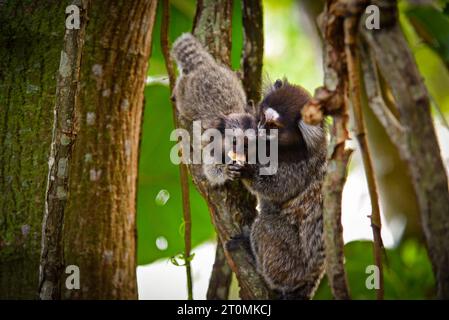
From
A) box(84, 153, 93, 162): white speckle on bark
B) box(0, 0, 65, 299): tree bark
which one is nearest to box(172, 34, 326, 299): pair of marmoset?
box(84, 153, 93, 162): white speckle on bark

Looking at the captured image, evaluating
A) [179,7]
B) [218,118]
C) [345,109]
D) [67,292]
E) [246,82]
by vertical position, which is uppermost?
[179,7]

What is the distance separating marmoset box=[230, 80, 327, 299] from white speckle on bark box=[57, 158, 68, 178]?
103 cm

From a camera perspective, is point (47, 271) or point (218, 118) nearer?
point (47, 271)

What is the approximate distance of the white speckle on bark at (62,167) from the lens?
2.10 meters

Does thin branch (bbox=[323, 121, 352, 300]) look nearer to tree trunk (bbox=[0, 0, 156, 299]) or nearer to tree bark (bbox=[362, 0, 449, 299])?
tree bark (bbox=[362, 0, 449, 299])

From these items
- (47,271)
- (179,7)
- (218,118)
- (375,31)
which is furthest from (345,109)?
(179,7)

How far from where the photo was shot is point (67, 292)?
108 inches

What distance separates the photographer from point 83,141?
286cm

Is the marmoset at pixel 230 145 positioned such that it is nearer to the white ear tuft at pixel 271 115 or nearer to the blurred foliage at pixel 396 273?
the white ear tuft at pixel 271 115

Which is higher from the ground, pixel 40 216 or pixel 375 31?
pixel 375 31

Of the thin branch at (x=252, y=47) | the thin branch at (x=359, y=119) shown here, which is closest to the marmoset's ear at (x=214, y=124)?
the thin branch at (x=252, y=47)

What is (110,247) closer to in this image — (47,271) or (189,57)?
(47,271)

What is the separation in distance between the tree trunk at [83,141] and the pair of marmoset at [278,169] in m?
→ 0.31

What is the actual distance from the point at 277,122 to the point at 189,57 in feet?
1.93
